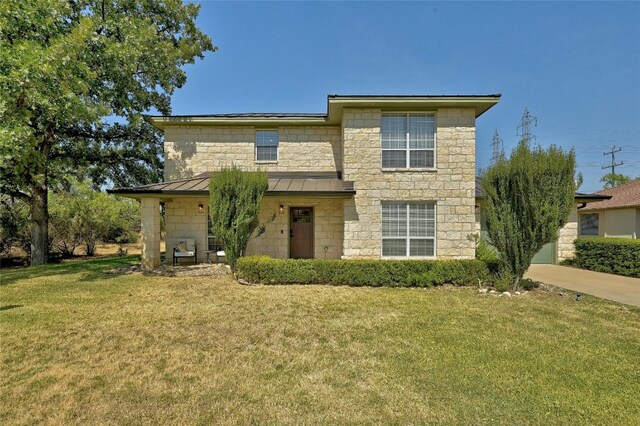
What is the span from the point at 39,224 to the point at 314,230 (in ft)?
43.2

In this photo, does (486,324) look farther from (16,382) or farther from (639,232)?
(639,232)

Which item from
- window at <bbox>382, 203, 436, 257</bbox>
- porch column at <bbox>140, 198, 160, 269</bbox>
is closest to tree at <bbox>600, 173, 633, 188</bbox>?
window at <bbox>382, 203, 436, 257</bbox>

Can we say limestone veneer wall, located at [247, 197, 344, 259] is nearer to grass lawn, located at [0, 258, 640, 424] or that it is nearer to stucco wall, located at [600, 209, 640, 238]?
grass lawn, located at [0, 258, 640, 424]

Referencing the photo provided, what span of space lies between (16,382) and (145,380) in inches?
60.8

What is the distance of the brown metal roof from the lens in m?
10.3

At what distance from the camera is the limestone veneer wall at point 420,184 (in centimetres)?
1055

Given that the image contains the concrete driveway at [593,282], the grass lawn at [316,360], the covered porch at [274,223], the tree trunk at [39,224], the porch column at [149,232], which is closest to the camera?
the grass lawn at [316,360]

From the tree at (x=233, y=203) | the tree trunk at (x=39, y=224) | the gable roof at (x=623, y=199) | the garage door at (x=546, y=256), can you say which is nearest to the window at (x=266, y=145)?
the tree at (x=233, y=203)

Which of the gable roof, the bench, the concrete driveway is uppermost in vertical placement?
the gable roof

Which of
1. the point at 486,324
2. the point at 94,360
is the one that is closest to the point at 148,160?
the point at 94,360

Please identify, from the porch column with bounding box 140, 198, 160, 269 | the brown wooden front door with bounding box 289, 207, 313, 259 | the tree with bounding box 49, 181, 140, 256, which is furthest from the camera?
the tree with bounding box 49, 181, 140, 256

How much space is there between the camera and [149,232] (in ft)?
37.3

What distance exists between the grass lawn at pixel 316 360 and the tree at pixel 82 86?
21.0ft

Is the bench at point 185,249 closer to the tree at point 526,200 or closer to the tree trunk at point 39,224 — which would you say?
the tree trunk at point 39,224
